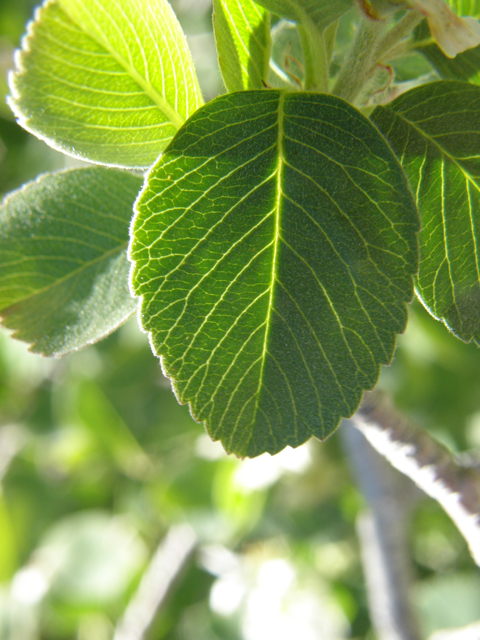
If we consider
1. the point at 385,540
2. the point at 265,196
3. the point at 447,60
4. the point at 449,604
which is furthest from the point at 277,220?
the point at 449,604

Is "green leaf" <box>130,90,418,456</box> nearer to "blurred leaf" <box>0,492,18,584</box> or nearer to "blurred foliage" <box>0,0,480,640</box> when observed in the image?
"blurred foliage" <box>0,0,480,640</box>

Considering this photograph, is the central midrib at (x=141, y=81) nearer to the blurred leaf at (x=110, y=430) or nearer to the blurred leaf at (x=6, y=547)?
the blurred leaf at (x=110, y=430)

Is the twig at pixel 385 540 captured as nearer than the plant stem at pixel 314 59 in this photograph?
No

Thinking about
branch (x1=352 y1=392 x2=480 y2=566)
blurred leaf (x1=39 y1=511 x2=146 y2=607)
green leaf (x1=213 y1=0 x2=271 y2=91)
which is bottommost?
blurred leaf (x1=39 y1=511 x2=146 y2=607)

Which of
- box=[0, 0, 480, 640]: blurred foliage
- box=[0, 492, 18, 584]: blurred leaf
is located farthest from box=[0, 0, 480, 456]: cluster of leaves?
box=[0, 492, 18, 584]: blurred leaf

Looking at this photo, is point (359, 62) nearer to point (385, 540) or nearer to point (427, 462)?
point (427, 462)

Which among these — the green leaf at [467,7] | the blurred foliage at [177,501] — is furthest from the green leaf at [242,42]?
the blurred foliage at [177,501]

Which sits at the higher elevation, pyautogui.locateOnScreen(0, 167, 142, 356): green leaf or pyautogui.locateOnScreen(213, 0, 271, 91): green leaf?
pyautogui.locateOnScreen(213, 0, 271, 91): green leaf
